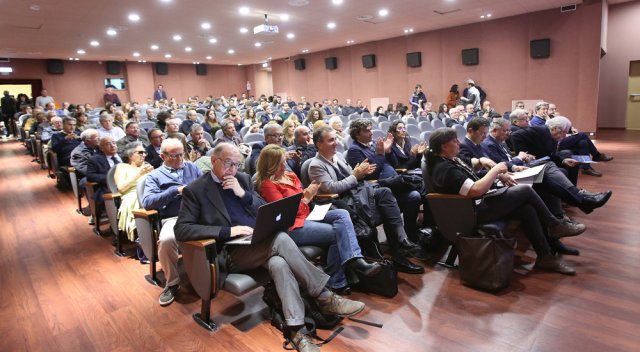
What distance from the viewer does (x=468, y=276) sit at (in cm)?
278

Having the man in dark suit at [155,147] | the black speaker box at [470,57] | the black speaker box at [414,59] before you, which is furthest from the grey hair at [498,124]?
the black speaker box at [414,59]

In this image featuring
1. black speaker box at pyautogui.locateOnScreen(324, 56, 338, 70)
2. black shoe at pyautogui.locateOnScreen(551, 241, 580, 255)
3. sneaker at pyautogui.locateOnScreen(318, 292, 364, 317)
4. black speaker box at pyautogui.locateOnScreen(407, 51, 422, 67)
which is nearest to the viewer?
sneaker at pyautogui.locateOnScreen(318, 292, 364, 317)

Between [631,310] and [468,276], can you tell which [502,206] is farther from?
[631,310]

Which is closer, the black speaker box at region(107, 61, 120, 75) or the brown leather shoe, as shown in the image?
the brown leather shoe

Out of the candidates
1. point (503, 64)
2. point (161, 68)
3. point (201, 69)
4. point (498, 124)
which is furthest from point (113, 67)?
point (498, 124)

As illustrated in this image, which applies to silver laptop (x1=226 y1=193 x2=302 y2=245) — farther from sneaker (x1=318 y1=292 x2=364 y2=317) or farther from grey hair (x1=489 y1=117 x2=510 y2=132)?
grey hair (x1=489 y1=117 x2=510 y2=132)

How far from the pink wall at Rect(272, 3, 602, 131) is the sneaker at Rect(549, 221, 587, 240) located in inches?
359

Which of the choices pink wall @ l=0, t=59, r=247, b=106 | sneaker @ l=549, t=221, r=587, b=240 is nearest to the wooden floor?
sneaker @ l=549, t=221, r=587, b=240

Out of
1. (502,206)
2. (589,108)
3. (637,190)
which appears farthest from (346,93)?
(502,206)

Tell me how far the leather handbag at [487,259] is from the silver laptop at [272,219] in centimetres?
121

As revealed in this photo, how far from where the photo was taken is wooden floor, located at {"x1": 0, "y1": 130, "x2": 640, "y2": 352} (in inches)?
87.7

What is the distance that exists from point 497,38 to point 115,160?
37.0 feet

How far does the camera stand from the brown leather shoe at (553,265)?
2.91 meters

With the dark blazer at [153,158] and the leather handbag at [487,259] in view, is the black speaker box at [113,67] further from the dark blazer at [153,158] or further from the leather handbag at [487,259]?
the leather handbag at [487,259]
